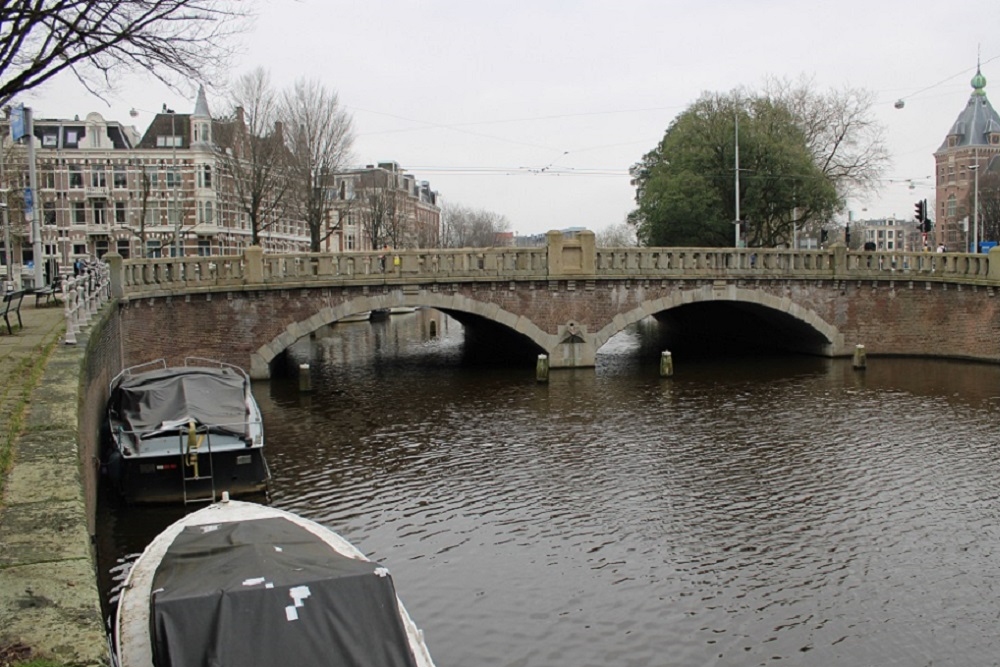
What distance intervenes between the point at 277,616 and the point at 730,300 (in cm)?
3025

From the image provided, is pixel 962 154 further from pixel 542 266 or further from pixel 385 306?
pixel 385 306

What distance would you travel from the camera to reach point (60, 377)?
537 inches

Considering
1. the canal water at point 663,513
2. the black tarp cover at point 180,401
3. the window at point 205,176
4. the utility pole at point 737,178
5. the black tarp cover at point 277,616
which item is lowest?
the canal water at point 663,513

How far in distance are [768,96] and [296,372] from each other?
33298 millimetres

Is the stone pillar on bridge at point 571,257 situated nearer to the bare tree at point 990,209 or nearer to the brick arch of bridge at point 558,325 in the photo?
the brick arch of bridge at point 558,325

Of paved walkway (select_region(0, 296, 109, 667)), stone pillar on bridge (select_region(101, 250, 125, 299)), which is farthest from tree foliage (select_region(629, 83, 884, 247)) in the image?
paved walkway (select_region(0, 296, 109, 667))

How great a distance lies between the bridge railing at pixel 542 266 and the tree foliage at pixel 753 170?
12.2 meters

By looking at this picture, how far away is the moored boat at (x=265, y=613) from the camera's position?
7332 millimetres

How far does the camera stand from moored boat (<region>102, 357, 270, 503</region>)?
16938 millimetres

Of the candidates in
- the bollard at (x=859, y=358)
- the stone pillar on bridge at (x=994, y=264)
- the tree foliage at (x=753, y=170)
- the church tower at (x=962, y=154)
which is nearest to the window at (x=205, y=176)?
the tree foliage at (x=753, y=170)

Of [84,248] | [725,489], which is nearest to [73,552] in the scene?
[725,489]

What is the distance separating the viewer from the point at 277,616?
24.7ft

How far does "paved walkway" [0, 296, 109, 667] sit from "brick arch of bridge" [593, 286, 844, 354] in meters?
23.2

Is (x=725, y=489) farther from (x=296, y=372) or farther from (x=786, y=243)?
(x=786, y=243)
